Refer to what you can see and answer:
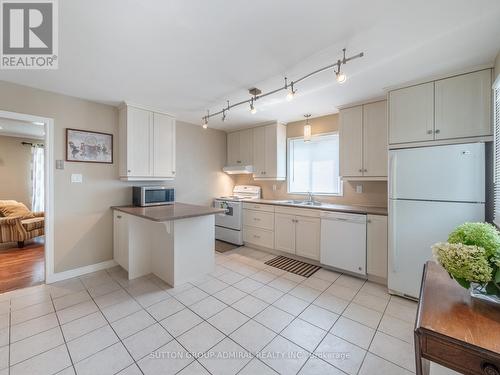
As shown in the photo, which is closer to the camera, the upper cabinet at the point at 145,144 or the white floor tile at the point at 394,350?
the white floor tile at the point at 394,350

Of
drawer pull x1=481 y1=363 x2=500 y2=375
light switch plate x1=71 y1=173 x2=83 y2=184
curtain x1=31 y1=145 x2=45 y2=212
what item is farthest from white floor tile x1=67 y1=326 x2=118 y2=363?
curtain x1=31 y1=145 x2=45 y2=212

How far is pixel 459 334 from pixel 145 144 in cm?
368

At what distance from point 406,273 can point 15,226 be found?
6.39 metres

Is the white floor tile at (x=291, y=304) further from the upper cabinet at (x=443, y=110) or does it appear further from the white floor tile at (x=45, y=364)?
the upper cabinet at (x=443, y=110)

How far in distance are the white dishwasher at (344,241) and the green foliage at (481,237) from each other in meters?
1.89

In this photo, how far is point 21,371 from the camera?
145 centimetres

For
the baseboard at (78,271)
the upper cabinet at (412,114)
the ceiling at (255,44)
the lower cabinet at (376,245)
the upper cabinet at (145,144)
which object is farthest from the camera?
the upper cabinet at (145,144)

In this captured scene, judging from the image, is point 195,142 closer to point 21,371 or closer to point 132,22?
point 132,22

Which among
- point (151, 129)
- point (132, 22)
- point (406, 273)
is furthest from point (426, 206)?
point (151, 129)

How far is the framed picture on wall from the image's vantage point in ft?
9.47

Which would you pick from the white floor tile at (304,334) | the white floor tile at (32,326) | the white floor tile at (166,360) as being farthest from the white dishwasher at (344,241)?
the white floor tile at (32,326)

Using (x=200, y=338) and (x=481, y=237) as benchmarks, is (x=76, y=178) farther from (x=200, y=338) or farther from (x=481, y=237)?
(x=481, y=237)

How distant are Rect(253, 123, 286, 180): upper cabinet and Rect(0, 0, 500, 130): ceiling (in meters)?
1.39

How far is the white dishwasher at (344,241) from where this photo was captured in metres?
2.79
